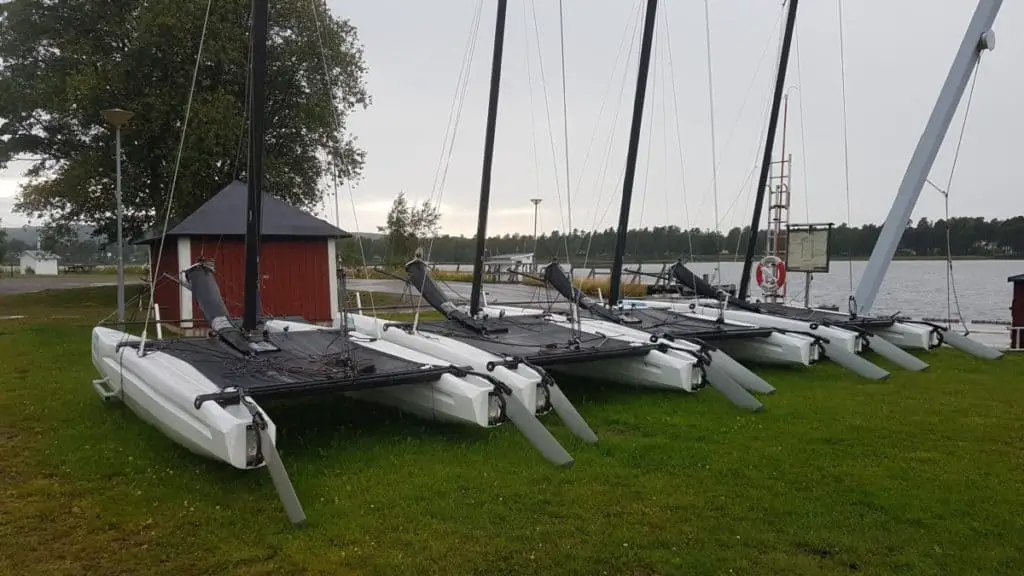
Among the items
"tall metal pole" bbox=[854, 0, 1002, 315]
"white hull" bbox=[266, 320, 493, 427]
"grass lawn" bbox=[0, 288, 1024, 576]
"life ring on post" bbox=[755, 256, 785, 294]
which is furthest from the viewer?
"life ring on post" bbox=[755, 256, 785, 294]

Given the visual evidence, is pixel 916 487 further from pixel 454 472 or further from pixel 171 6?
pixel 171 6

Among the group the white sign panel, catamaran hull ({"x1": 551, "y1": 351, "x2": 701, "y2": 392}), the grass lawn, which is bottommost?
the grass lawn

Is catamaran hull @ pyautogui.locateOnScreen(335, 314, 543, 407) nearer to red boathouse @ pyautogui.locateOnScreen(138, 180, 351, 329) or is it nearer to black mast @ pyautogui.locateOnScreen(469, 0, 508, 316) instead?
black mast @ pyautogui.locateOnScreen(469, 0, 508, 316)

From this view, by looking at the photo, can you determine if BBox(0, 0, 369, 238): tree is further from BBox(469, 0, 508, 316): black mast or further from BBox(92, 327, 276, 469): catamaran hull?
BBox(92, 327, 276, 469): catamaran hull

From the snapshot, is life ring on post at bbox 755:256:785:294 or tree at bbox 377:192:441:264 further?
tree at bbox 377:192:441:264

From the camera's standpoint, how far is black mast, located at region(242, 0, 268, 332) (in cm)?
704

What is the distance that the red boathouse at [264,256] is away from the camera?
47.9 feet

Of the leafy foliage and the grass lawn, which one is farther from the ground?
the leafy foliage

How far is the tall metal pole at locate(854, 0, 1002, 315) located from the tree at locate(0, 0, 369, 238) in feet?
44.1

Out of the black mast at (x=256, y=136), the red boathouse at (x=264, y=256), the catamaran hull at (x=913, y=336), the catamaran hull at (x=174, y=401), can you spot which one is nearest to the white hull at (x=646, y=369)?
the black mast at (x=256, y=136)

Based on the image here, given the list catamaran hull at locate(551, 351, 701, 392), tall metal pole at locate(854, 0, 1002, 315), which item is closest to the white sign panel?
tall metal pole at locate(854, 0, 1002, 315)

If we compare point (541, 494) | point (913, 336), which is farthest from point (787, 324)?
point (541, 494)

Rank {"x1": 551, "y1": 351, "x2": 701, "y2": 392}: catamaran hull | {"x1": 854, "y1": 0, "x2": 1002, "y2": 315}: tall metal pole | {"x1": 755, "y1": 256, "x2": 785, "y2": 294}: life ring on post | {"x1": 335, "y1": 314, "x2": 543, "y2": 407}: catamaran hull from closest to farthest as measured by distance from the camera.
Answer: {"x1": 335, "y1": 314, "x2": 543, "y2": 407}: catamaran hull < {"x1": 551, "y1": 351, "x2": 701, "y2": 392}: catamaran hull < {"x1": 854, "y1": 0, "x2": 1002, "y2": 315}: tall metal pole < {"x1": 755, "y1": 256, "x2": 785, "y2": 294}: life ring on post

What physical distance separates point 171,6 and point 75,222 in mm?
9386
